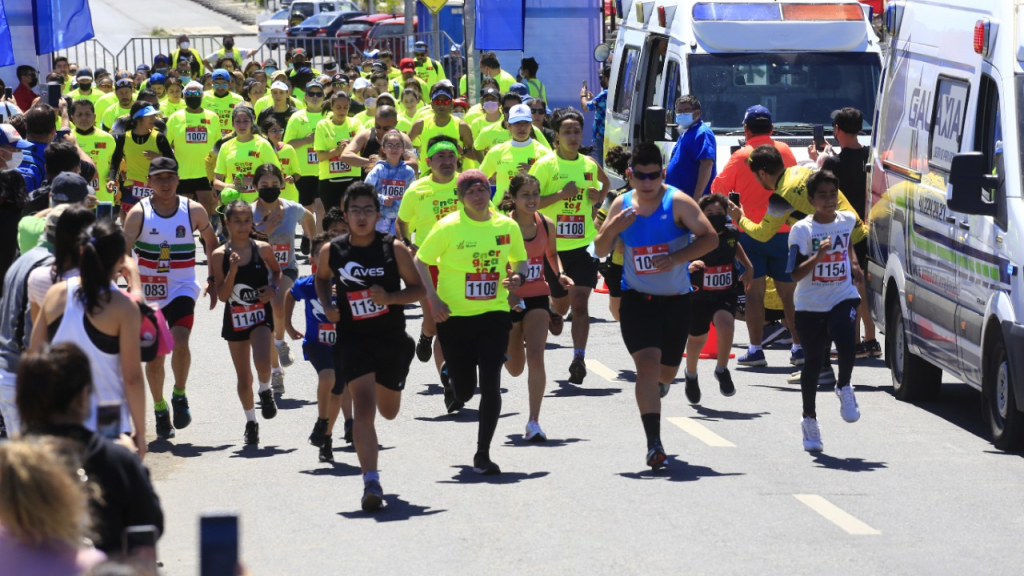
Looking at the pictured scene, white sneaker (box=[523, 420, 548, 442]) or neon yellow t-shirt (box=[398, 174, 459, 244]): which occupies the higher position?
neon yellow t-shirt (box=[398, 174, 459, 244])

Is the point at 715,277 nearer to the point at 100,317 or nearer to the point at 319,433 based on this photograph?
the point at 319,433

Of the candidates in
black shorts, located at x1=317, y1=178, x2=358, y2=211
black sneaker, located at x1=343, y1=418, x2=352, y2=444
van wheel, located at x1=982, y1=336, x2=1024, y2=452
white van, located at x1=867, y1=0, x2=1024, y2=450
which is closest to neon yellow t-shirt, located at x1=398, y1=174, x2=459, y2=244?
black sneaker, located at x1=343, y1=418, x2=352, y2=444

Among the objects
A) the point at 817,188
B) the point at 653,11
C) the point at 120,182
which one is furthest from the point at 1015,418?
the point at 120,182

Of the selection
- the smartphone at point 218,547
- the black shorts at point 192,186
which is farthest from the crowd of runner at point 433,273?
the black shorts at point 192,186

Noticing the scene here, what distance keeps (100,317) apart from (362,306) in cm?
234

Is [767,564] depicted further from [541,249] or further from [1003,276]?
[541,249]

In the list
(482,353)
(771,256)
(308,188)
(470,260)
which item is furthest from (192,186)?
(482,353)

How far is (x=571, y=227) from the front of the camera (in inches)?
504

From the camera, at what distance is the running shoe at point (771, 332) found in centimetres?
1418

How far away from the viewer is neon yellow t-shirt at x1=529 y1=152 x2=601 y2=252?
12.7 metres

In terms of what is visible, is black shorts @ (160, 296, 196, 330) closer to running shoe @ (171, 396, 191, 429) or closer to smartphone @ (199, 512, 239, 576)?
running shoe @ (171, 396, 191, 429)

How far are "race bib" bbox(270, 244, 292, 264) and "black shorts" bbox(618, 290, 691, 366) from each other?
3213 mm

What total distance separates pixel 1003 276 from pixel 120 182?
10.9 m

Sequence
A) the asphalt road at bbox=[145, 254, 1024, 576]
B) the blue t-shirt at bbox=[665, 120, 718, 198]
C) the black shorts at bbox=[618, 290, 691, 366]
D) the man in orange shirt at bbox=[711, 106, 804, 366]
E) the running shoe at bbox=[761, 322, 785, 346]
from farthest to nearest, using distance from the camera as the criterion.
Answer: the running shoe at bbox=[761, 322, 785, 346] → the blue t-shirt at bbox=[665, 120, 718, 198] → the man in orange shirt at bbox=[711, 106, 804, 366] → the black shorts at bbox=[618, 290, 691, 366] → the asphalt road at bbox=[145, 254, 1024, 576]
